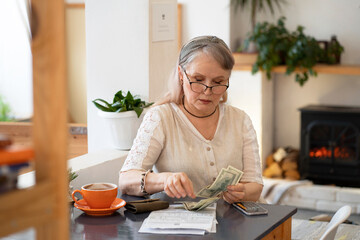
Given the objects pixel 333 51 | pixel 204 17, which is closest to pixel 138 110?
pixel 204 17

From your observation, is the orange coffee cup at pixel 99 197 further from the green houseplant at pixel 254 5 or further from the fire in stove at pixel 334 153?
the green houseplant at pixel 254 5

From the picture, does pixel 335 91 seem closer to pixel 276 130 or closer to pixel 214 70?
pixel 276 130

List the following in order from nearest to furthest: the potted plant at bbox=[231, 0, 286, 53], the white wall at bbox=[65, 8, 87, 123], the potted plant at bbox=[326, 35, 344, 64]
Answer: the potted plant at bbox=[326, 35, 344, 64] < the potted plant at bbox=[231, 0, 286, 53] < the white wall at bbox=[65, 8, 87, 123]

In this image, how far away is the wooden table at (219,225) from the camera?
5.90ft

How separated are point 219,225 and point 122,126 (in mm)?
1439

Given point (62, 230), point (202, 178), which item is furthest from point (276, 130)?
point (62, 230)

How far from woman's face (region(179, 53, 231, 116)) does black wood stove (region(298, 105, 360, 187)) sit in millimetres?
2765

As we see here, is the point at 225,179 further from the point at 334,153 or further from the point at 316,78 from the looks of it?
the point at 316,78

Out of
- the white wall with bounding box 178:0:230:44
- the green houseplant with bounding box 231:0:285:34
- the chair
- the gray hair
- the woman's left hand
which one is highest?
the green houseplant with bounding box 231:0:285:34

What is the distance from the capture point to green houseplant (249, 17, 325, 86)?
5004 millimetres

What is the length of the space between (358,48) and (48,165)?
15.9 feet

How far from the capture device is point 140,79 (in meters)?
3.39


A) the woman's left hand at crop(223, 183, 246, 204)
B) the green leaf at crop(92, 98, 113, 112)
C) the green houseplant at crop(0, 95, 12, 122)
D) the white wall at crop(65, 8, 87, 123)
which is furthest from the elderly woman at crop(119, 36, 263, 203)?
the white wall at crop(65, 8, 87, 123)

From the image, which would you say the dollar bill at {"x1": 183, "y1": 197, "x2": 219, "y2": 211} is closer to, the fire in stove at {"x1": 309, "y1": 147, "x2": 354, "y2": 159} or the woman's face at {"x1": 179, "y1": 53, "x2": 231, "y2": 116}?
the woman's face at {"x1": 179, "y1": 53, "x2": 231, "y2": 116}
